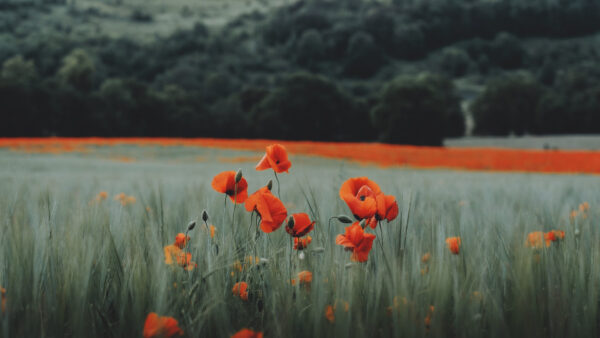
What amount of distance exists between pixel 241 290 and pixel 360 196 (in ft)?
1.13

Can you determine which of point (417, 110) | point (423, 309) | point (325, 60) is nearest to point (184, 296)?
point (423, 309)

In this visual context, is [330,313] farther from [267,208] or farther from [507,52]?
[507,52]

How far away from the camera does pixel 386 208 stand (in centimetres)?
102

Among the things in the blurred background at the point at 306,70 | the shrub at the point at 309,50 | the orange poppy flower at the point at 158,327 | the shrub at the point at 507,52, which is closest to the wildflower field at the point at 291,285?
the orange poppy flower at the point at 158,327

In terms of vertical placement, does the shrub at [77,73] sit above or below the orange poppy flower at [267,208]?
above

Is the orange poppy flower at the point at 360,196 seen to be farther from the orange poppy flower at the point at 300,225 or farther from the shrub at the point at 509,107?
the shrub at the point at 509,107

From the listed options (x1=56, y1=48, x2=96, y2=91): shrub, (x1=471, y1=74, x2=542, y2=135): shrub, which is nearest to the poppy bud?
(x1=56, y1=48, x2=96, y2=91): shrub

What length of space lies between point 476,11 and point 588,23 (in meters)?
20.9

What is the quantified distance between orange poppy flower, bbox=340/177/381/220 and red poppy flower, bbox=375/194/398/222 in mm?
14

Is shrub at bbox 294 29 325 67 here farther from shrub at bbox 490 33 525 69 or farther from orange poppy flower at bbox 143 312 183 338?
orange poppy flower at bbox 143 312 183 338

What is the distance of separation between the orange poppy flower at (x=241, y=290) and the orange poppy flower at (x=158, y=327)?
0.67ft

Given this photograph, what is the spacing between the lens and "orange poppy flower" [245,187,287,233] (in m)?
0.92

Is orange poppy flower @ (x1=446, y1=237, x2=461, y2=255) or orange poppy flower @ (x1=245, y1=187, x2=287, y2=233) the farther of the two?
orange poppy flower @ (x1=446, y1=237, x2=461, y2=255)

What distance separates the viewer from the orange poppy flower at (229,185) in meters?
1.05
